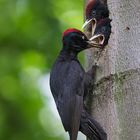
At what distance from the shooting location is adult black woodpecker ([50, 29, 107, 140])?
3.69 m

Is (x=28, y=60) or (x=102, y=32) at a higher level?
(x=28, y=60)

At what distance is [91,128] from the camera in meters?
3.69

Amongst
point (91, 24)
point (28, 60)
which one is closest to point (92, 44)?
point (91, 24)

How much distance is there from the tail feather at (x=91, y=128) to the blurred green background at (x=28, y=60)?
1.51m

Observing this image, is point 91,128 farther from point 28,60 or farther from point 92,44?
point 28,60

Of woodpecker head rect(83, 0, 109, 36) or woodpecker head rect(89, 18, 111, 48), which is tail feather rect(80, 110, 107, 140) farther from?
woodpecker head rect(83, 0, 109, 36)

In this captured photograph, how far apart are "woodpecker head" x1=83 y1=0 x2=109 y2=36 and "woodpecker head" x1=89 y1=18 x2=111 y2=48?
0.05m

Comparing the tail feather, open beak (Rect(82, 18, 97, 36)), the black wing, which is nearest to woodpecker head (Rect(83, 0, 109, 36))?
open beak (Rect(82, 18, 97, 36))

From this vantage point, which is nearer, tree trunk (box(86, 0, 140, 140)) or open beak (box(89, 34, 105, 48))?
tree trunk (box(86, 0, 140, 140))

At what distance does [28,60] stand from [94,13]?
122 cm

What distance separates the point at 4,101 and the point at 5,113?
0.12m

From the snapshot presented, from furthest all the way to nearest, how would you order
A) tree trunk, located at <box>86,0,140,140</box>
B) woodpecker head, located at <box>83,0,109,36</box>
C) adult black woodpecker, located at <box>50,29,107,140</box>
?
woodpecker head, located at <box>83,0,109,36</box> → adult black woodpecker, located at <box>50,29,107,140</box> → tree trunk, located at <box>86,0,140,140</box>

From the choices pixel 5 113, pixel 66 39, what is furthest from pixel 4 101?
pixel 66 39

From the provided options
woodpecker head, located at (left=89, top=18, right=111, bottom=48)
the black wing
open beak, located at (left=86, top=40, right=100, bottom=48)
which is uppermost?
woodpecker head, located at (left=89, top=18, right=111, bottom=48)
